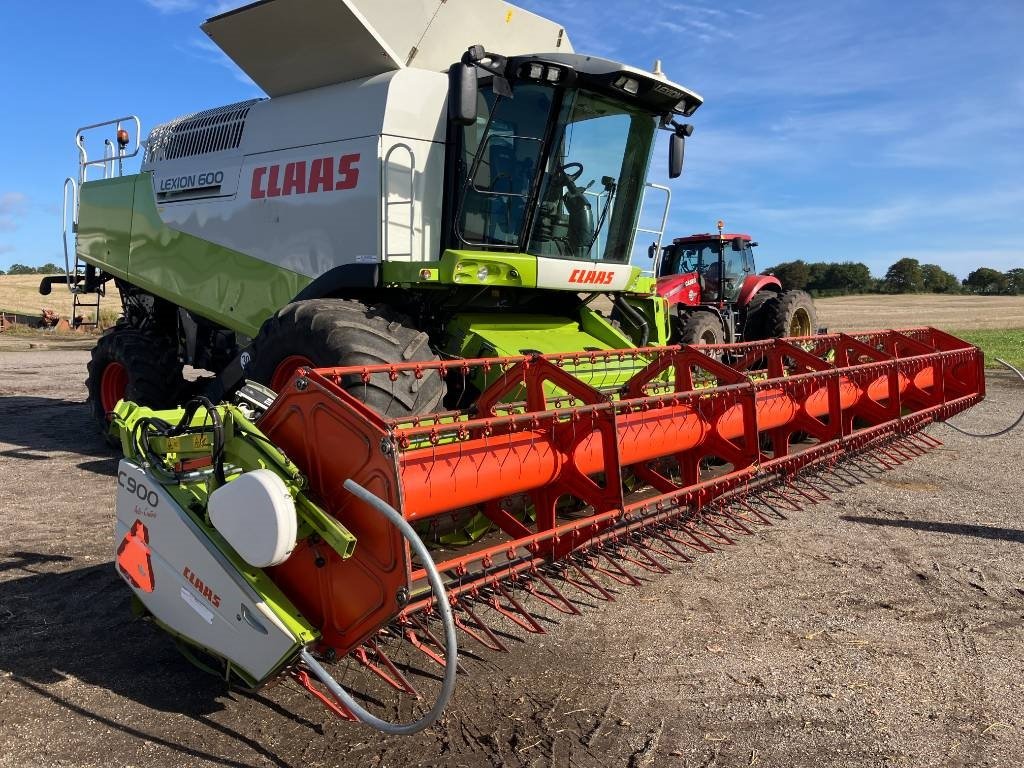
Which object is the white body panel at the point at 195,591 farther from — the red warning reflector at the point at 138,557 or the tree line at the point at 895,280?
the tree line at the point at 895,280

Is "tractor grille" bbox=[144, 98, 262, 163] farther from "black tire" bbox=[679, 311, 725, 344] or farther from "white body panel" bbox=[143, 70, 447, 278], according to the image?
"black tire" bbox=[679, 311, 725, 344]

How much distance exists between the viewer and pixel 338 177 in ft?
16.2

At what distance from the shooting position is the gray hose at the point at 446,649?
1.91 metres

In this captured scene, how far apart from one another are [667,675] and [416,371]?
1752 mm

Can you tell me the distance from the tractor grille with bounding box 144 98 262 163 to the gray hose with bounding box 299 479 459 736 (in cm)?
457

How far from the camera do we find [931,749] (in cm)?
225

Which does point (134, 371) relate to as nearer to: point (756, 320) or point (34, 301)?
point (756, 320)

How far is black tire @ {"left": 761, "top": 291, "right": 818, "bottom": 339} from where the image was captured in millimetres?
10852

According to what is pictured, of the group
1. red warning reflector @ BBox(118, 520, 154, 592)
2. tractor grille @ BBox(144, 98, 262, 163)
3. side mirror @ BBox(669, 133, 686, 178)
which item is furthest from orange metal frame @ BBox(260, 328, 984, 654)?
tractor grille @ BBox(144, 98, 262, 163)

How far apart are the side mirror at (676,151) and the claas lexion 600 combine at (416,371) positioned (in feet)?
0.07

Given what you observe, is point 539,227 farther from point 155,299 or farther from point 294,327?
point 155,299

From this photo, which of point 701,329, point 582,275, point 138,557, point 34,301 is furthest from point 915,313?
point 138,557

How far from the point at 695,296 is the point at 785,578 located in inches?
319

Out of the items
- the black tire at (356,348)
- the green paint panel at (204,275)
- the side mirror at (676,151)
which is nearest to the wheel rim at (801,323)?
the side mirror at (676,151)
